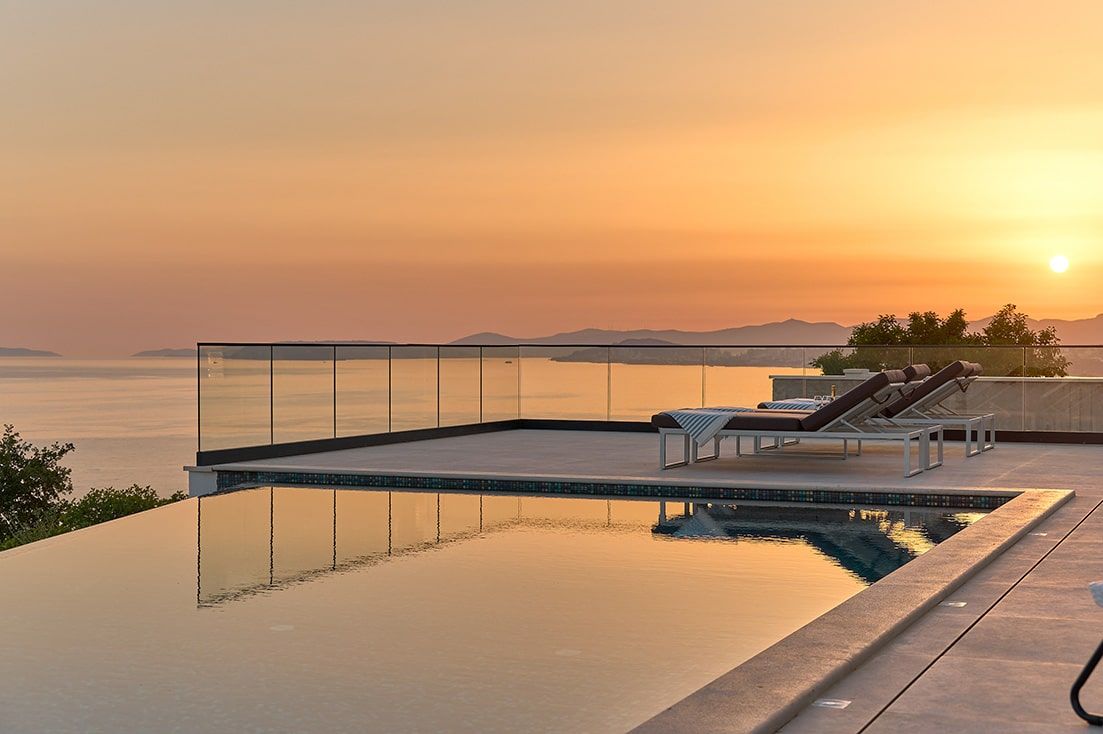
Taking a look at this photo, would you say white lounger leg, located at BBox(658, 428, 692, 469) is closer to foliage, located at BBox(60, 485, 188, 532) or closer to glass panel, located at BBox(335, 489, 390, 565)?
glass panel, located at BBox(335, 489, 390, 565)

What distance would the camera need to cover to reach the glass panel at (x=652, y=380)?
50.1 ft

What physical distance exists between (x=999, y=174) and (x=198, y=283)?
16.5 meters

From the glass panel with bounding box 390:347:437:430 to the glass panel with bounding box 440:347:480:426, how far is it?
0.15m

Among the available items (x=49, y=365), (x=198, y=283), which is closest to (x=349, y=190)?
(x=198, y=283)

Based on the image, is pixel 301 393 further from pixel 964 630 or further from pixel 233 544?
pixel 964 630

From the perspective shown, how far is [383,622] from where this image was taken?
18.0ft

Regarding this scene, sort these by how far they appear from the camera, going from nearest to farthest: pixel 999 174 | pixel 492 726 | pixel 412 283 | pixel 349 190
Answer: pixel 492 726 → pixel 999 174 → pixel 349 190 → pixel 412 283

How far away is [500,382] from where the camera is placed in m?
15.5

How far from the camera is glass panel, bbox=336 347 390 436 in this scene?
497 inches

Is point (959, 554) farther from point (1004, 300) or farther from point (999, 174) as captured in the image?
point (1004, 300)

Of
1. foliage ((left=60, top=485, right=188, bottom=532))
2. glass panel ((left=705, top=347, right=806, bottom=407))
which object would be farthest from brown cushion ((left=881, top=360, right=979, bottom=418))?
foliage ((left=60, top=485, right=188, bottom=532))

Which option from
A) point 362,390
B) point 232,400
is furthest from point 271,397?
point 362,390

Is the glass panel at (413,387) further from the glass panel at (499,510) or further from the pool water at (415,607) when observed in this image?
the pool water at (415,607)

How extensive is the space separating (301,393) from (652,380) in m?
4.91
